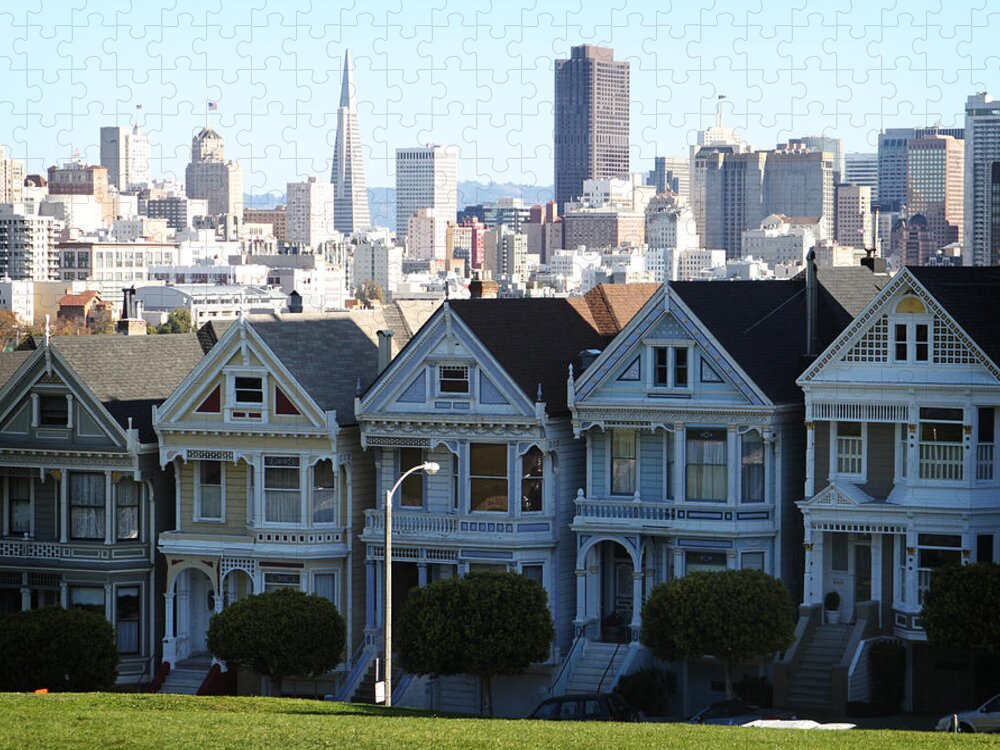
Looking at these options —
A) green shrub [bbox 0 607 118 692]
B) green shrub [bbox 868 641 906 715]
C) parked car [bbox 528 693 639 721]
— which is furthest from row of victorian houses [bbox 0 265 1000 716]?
green shrub [bbox 0 607 118 692]

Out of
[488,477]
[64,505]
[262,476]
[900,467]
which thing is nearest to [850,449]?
[900,467]

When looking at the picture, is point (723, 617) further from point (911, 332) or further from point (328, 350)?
point (328, 350)

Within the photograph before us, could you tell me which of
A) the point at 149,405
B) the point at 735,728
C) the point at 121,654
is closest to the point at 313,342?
the point at 149,405

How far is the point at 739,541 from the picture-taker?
43906 mm

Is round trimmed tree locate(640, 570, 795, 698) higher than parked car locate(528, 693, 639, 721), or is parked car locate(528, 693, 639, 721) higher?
round trimmed tree locate(640, 570, 795, 698)

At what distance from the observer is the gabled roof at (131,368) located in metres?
48.6

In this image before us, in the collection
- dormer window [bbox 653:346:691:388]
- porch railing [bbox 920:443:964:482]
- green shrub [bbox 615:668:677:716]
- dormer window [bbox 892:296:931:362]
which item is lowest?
green shrub [bbox 615:668:677:716]

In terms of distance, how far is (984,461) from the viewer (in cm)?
4225

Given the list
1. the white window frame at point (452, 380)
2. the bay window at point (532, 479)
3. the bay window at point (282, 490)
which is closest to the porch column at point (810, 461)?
the bay window at point (532, 479)

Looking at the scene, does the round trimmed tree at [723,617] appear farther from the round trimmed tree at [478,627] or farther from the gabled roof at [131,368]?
the gabled roof at [131,368]

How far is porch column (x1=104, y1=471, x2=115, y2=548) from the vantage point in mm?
47969

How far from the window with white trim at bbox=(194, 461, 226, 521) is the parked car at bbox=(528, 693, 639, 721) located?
30.5 ft

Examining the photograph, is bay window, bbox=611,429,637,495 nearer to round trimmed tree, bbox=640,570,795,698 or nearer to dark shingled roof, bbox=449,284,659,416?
dark shingled roof, bbox=449,284,659,416

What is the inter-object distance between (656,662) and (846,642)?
3408mm
